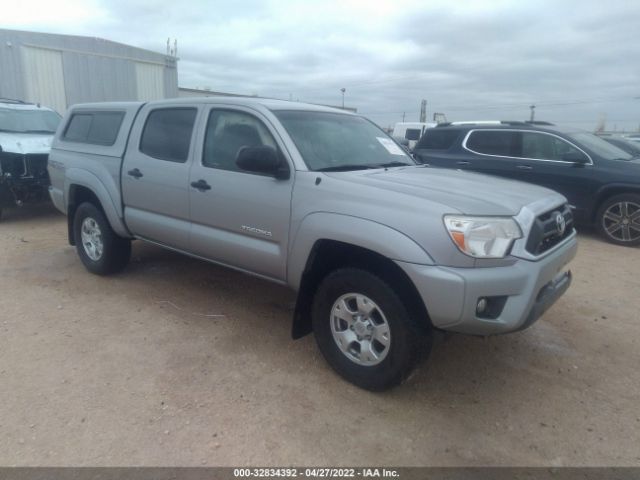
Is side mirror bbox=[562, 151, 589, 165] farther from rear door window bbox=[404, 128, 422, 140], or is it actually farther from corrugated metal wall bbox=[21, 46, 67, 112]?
corrugated metal wall bbox=[21, 46, 67, 112]

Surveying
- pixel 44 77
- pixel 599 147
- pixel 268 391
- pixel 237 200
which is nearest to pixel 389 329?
pixel 268 391

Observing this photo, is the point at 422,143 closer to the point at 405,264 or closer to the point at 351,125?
the point at 351,125

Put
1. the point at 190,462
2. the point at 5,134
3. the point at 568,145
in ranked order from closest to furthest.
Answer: the point at 190,462
the point at 568,145
the point at 5,134

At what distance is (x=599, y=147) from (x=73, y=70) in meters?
17.6

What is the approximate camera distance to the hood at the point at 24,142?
25.3 ft

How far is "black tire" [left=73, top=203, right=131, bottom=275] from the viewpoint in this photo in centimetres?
496

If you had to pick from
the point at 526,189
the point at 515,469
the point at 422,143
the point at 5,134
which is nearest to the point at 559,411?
the point at 515,469

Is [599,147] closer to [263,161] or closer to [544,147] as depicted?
[544,147]

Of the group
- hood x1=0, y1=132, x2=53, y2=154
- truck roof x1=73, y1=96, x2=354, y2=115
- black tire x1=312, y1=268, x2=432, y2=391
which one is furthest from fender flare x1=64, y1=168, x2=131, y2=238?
hood x1=0, y1=132, x2=53, y2=154

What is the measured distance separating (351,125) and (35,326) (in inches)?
124

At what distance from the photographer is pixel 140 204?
14.7 ft

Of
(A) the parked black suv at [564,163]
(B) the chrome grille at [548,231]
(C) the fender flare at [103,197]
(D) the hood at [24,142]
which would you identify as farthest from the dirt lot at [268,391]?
(D) the hood at [24,142]

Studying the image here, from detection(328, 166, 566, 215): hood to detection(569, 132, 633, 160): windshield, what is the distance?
16.4ft

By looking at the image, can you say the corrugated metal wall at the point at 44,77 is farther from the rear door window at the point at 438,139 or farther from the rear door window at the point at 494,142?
the rear door window at the point at 494,142
